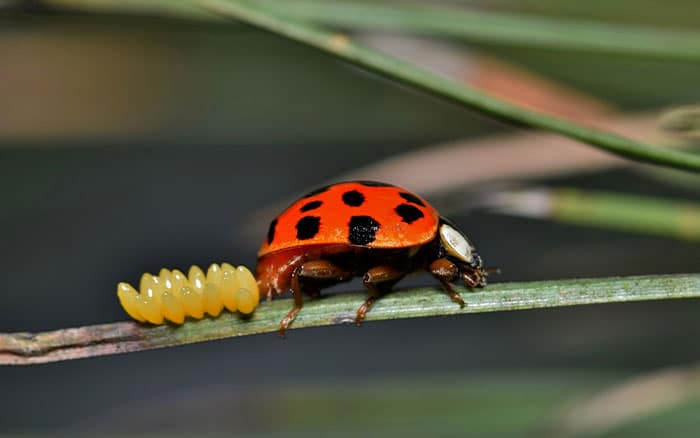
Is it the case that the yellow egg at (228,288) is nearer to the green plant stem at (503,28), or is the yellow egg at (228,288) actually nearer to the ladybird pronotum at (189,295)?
the ladybird pronotum at (189,295)

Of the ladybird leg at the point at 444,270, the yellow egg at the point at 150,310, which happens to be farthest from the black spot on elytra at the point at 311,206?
the yellow egg at the point at 150,310

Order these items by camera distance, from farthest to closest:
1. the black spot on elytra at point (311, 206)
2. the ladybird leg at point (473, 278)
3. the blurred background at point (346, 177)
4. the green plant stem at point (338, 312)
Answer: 1. the blurred background at point (346, 177)
2. the black spot on elytra at point (311, 206)
3. the ladybird leg at point (473, 278)
4. the green plant stem at point (338, 312)

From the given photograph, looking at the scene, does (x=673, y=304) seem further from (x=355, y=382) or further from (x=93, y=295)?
(x=93, y=295)

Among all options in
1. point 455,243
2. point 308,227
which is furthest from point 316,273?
point 455,243

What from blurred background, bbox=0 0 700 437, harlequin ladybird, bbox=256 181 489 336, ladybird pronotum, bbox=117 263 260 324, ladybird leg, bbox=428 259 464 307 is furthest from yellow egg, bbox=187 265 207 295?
blurred background, bbox=0 0 700 437

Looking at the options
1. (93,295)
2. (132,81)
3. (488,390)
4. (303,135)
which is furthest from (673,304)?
(93,295)

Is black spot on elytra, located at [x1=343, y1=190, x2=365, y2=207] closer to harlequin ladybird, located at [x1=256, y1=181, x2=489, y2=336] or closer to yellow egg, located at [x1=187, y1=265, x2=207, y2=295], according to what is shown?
harlequin ladybird, located at [x1=256, y1=181, x2=489, y2=336]
